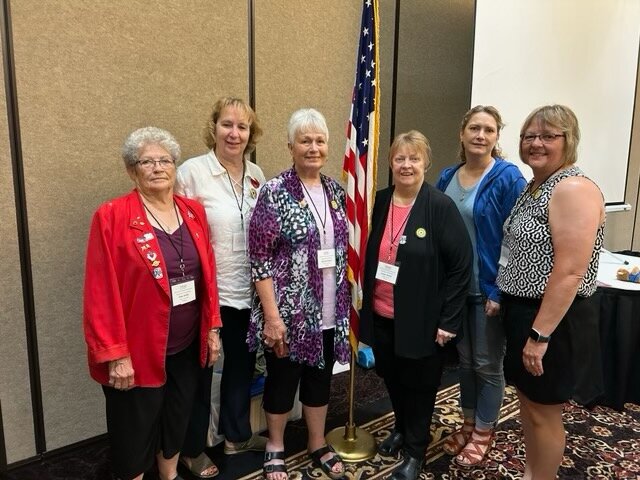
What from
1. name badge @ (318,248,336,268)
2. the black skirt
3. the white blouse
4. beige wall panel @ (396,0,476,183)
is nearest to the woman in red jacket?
the white blouse

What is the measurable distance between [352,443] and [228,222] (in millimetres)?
1335

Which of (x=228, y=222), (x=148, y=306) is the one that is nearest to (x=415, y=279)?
(x=228, y=222)

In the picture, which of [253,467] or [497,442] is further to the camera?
[497,442]

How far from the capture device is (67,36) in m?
2.12

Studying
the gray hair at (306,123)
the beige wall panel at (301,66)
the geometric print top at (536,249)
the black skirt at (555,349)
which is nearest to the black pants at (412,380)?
the black skirt at (555,349)

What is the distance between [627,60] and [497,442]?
480 cm

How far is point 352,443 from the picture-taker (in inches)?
98.2

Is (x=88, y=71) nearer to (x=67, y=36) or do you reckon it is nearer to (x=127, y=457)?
(x=67, y=36)

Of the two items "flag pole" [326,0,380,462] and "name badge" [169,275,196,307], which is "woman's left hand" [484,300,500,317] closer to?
"flag pole" [326,0,380,462]

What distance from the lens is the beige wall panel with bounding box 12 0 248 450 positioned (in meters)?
2.09

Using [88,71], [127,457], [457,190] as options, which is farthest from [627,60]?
[127,457]

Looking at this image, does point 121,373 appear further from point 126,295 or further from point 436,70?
point 436,70

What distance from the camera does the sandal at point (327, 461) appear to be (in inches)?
88.0

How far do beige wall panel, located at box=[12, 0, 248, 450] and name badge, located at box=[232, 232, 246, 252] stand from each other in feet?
2.30
